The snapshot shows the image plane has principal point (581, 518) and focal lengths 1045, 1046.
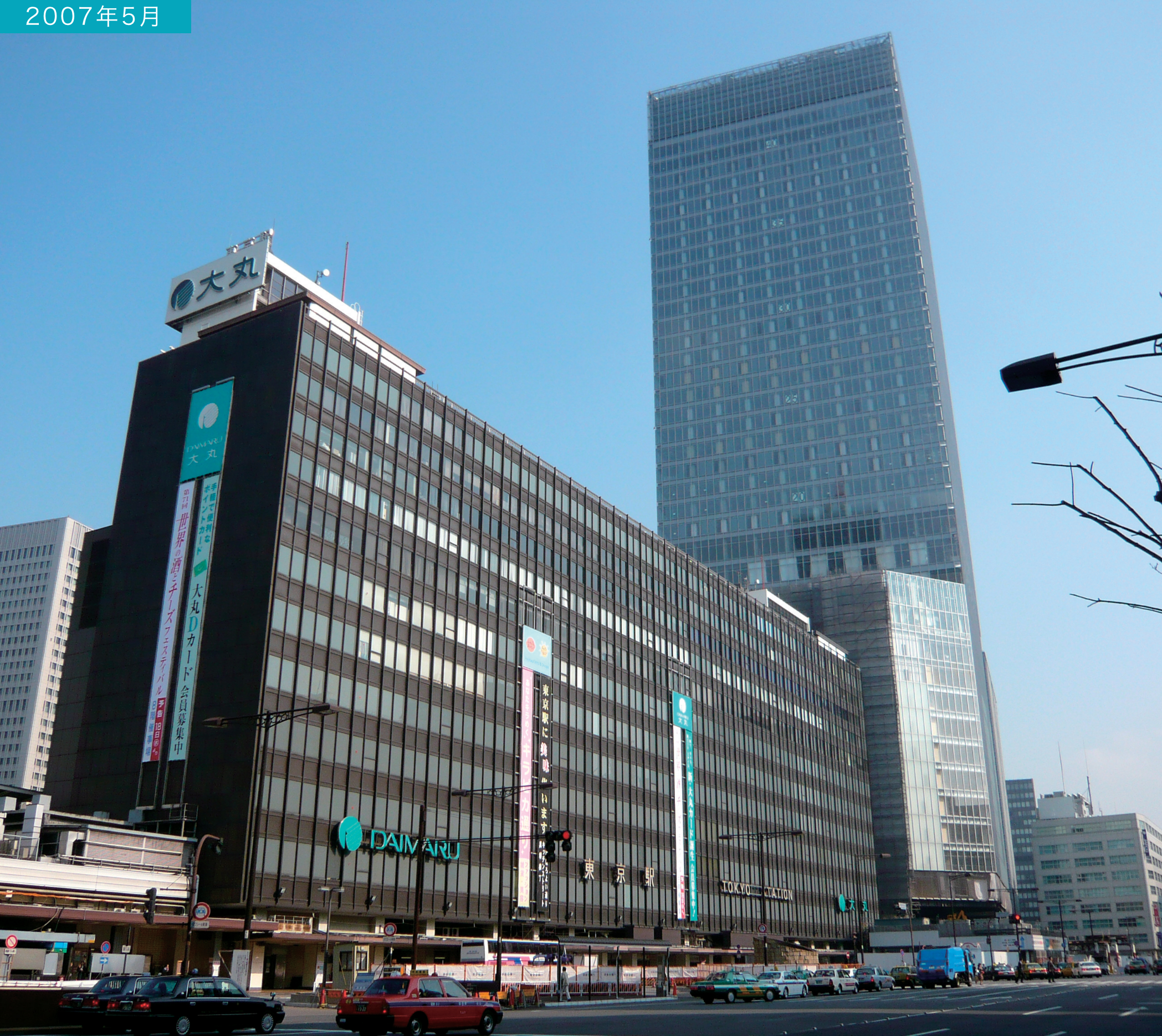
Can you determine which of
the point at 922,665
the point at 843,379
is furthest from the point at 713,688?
the point at 843,379

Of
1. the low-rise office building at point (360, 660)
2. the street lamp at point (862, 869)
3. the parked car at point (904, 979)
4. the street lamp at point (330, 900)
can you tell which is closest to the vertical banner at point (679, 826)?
the low-rise office building at point (360, 660)

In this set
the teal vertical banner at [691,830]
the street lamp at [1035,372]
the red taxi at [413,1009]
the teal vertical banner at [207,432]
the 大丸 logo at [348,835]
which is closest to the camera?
the street lamp at [1035,372]

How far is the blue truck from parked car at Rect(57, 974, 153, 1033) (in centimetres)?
6828

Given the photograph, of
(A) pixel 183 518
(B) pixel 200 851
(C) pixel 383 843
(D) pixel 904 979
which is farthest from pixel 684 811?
(A) pixel 183 518

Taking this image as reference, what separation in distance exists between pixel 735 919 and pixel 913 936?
41.2 meters

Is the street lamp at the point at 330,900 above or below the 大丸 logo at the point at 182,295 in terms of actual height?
below

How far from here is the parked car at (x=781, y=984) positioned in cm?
6300

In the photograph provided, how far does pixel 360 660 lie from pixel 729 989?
98.9ft

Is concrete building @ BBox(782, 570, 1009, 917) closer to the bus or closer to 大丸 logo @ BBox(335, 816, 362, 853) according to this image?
the bus

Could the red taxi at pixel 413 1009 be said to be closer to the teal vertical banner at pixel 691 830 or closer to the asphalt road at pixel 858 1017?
the asphalt road at pixel 858 1017

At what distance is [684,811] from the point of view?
10262cm

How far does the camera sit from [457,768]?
245 feet

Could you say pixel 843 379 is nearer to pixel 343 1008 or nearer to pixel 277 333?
pixel 277 333

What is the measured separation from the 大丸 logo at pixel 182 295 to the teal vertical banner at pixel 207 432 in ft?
41.9
